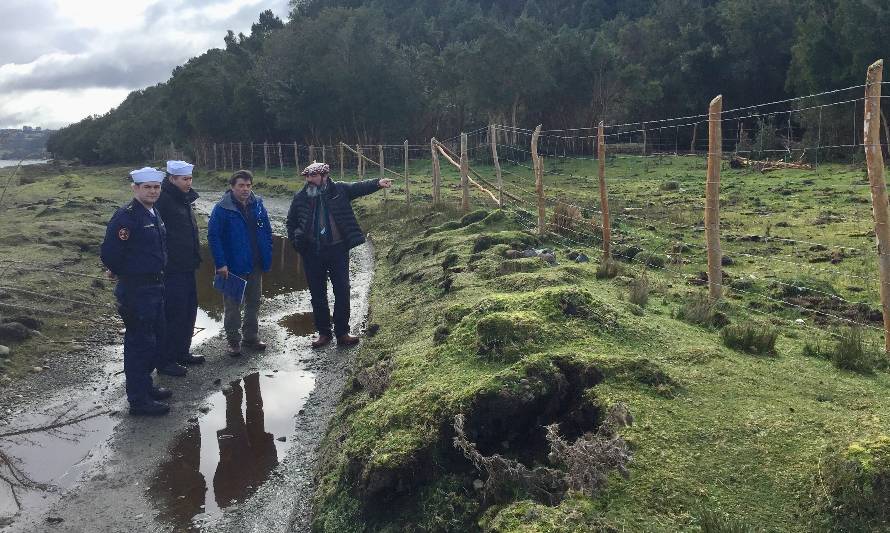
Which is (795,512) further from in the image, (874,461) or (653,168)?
(653,168)

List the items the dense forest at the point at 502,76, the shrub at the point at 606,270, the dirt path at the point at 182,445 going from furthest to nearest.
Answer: the dense forest at the point at 502,76
the shrub at the point at 606,270
the dirt path at the point at 182,445

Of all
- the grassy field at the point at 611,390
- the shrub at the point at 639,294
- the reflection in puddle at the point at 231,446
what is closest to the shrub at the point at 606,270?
the grassy field at the point at 611,390

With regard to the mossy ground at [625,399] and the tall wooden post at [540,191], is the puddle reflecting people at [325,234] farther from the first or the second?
the tall wooden post at [540,191]

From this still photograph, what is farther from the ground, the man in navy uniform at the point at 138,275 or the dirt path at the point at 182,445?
the man in navy uniform at the point at 138,275

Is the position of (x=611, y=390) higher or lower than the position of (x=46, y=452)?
higher

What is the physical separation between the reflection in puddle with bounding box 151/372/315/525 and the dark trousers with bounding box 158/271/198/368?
0.83 meters

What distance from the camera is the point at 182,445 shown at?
5.90 m

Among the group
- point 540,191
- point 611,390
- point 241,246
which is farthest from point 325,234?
point 540,191

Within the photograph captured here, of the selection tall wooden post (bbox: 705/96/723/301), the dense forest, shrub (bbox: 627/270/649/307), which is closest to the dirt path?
shrub (bbox: 627/270/649/307)

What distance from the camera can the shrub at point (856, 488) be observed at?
336 centimetres

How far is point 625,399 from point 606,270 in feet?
14.3

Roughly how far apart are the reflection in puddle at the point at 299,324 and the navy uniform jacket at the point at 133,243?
9.24 feet

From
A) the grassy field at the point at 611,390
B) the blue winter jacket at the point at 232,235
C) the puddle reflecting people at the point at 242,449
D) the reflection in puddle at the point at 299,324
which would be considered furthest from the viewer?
the reflection in puddle at the point at 299,324

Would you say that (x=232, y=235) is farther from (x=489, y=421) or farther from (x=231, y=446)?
(x=489, y=421)
